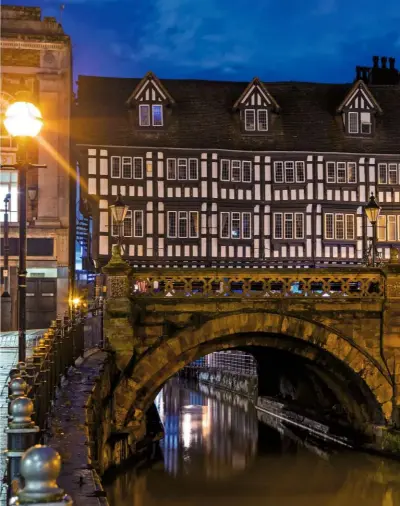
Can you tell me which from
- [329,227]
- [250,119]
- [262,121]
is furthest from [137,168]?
[329,227]

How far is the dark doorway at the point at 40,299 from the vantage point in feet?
111

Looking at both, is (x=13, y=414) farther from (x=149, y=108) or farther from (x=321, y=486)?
(x=149, y=108)

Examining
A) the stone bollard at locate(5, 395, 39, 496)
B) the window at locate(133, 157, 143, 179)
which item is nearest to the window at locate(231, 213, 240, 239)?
the window at locate(133, 157, 143, 179)

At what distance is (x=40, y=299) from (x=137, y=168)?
889 cm

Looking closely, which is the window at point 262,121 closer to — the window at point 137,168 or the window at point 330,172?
the window at point 330,172

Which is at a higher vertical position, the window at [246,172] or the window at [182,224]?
the window at [246,172]

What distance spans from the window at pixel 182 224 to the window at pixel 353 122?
9715mm

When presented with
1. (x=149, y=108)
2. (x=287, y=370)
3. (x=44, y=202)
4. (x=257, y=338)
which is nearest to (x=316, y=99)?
(x=149, y=108)

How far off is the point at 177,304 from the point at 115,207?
2.89 meters

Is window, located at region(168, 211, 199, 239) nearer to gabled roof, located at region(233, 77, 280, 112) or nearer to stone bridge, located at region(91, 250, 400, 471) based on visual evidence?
gabled roof, located at region(233, 77, 280, 112)

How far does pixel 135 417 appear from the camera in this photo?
2020 cm

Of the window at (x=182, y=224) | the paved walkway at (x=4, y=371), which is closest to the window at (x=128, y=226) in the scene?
the window at (x=182, y=224)

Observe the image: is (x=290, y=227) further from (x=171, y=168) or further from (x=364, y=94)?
(x=364, y=94)

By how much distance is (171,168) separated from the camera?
39.5 meters
